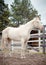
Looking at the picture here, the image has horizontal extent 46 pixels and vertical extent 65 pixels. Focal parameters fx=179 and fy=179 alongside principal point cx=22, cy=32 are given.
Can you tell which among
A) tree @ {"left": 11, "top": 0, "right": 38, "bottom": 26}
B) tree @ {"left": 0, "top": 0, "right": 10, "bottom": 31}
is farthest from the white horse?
tree @ {"left": 11, "top": 0, "right": 38, "bottom": 26}

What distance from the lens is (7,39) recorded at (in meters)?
8.22

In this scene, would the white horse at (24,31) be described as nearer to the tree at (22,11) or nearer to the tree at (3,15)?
the tree at (3,15)

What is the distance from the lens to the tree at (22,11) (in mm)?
27816

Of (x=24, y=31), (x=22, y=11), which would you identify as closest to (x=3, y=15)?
(x=22, y=11)

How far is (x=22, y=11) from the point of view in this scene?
29156mm

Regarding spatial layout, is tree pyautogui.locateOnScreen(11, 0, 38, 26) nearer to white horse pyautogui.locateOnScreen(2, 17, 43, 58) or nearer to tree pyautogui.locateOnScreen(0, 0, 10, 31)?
tree pyautogui.locateOnScreen(0, 0, 10, 31)

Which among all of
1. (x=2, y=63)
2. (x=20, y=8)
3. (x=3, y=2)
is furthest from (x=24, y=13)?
(x=2, y=63)

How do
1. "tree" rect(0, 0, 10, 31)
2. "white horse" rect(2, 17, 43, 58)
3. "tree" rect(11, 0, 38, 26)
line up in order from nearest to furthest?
"white horse" rect(2, 17, 43, 58), "tree" rect(0, 0, 10, 31), "tree" rect(11, 0, 38, 26)

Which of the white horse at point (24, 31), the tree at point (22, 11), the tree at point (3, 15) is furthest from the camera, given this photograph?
the tree at point (22, 11)

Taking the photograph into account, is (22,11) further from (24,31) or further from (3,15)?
(24,31)

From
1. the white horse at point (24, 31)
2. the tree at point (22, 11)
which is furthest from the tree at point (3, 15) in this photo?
the white horse at point (24, 31)

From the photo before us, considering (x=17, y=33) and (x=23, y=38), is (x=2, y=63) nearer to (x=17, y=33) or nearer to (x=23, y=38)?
(x=23, y=38)

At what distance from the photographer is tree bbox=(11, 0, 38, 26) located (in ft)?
91.3

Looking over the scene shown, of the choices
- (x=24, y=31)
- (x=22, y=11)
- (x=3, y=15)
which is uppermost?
(x=22, y=11)
